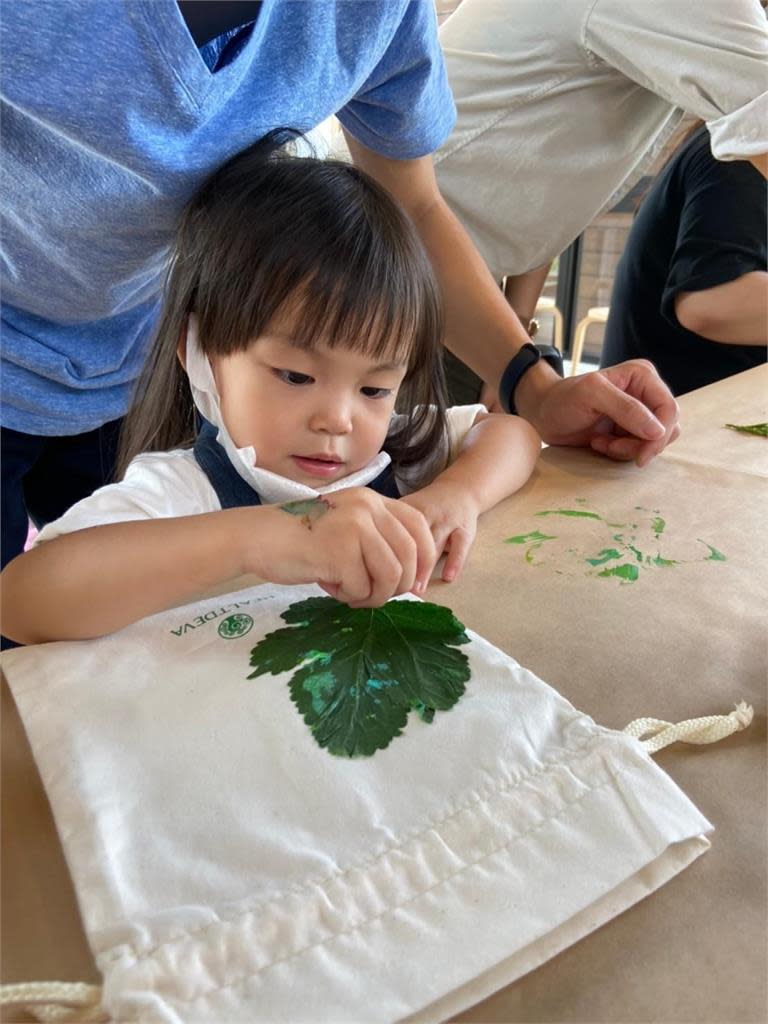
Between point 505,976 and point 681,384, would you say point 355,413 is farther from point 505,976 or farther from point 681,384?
point 681,384

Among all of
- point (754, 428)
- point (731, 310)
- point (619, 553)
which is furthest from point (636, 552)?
point (731, 310)

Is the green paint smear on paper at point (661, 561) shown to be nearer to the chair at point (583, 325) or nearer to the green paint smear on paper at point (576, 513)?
the green paint smear on paper at point (576, 513)

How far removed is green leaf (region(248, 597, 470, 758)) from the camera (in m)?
0.36

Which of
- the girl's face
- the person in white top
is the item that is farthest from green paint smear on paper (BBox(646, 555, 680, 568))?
the person in white top

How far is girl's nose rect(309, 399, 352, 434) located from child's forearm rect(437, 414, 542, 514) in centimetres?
10

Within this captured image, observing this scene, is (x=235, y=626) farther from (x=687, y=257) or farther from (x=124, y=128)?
(x=687, y=257)

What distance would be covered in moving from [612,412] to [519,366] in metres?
0.13

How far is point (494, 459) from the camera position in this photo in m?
0.68

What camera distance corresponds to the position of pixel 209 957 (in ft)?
0.87

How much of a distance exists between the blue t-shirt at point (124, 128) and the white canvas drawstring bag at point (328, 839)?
1.18 ft

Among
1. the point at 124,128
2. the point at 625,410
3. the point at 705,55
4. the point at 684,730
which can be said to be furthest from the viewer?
the point at 705,55

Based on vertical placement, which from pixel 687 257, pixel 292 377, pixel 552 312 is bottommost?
pixel 552 312

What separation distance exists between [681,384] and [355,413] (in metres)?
0.91

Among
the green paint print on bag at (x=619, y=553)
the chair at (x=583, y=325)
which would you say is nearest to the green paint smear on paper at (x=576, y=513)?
the green paint print on bag at (x=619, y=553)
